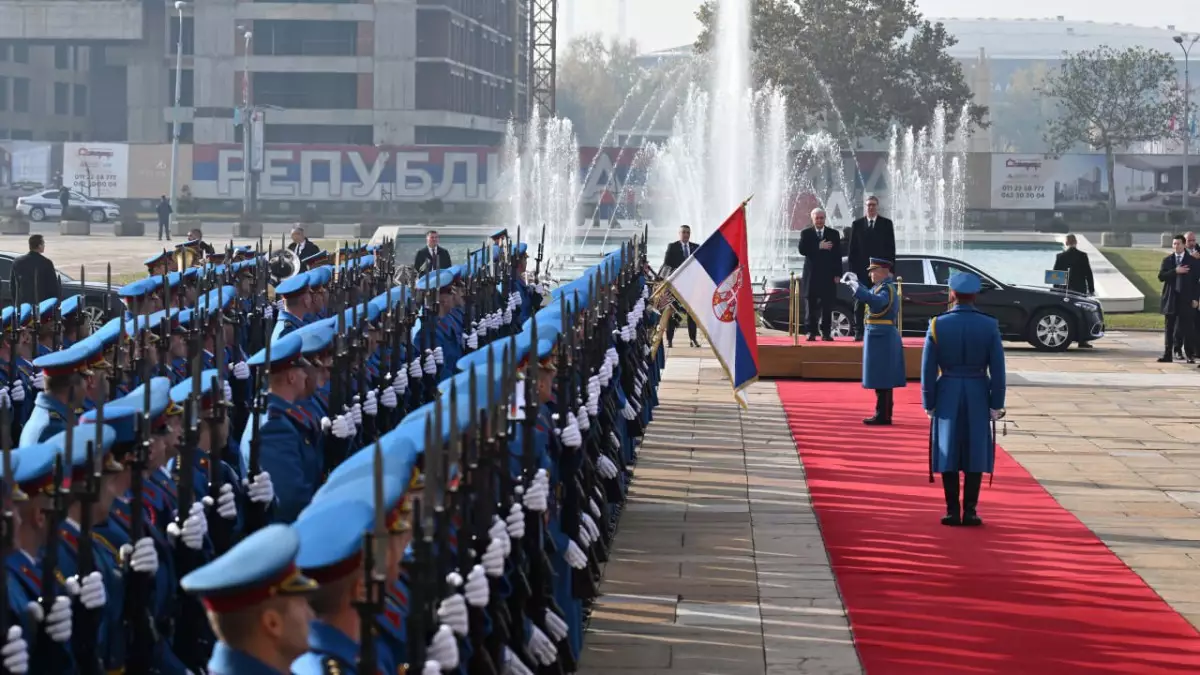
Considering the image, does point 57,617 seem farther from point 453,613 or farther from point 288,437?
point 288,437

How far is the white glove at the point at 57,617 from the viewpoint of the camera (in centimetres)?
507

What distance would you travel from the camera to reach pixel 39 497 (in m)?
5.53

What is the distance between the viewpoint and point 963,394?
10.9 m

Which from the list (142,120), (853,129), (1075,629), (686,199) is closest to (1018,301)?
(1075,629)

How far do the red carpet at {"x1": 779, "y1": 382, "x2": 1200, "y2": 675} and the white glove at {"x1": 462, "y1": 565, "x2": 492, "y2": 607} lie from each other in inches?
108

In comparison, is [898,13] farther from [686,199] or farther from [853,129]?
[686,199]

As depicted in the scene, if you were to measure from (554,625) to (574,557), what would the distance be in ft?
2.54

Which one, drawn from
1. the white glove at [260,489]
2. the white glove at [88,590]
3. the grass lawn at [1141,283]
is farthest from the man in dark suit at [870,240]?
the white glove at [88,590]

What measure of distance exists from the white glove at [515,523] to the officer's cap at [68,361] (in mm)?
2750

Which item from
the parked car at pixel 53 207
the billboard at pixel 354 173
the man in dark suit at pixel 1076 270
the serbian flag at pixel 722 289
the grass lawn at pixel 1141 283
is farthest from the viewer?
the billboard at pixel 354 173

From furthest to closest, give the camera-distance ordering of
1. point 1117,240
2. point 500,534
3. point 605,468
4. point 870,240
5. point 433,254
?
point 1117,240 → point 433,254 → point 870,240 → point 605,468 → point 500,534

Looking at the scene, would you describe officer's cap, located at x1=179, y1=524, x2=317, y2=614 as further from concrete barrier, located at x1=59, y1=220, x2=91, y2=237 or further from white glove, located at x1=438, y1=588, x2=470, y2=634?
concrete barrier, located at x1=59, y1=220, x2=91, y2=237

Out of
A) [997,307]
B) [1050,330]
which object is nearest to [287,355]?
[997,307]

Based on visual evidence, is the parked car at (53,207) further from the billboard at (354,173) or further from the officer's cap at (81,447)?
the officer's cap at (81,447)
